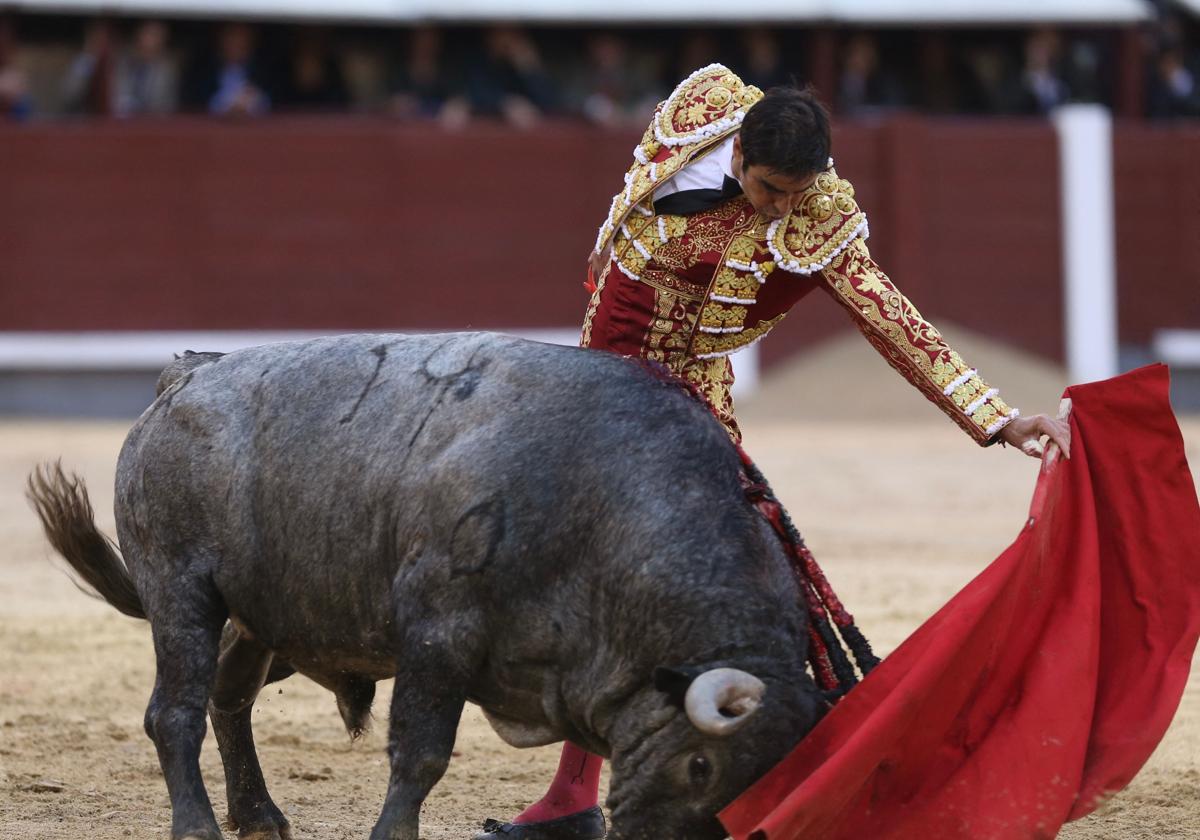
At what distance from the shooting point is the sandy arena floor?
11.8 ft

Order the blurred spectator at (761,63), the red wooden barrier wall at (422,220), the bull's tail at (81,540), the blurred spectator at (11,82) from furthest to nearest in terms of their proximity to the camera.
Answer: the blurred spectator at (761,63), the blurred spectator at (11,82), the red wooden barrier wall at (422,220), the bull's tail at (81,540)

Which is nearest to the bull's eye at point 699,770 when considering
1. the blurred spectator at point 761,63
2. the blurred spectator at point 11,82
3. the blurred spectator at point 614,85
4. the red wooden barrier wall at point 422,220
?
the red wooden barrier wall at point 422,220

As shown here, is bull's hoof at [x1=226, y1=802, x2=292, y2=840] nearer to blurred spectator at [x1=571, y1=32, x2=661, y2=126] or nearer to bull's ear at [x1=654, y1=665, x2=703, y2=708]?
bull's ear at [x1=654, y1=665, x2=703, y2=708]

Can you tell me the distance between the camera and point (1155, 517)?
3002 millimetres

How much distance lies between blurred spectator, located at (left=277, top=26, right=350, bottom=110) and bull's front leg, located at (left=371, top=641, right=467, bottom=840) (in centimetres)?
854

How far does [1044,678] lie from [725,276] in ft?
2.63

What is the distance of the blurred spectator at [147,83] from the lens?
35.9 feet

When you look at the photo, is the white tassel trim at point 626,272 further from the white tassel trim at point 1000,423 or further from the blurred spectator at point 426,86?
the blurred spectator at point 426,86

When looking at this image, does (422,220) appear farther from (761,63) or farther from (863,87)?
(863,87)

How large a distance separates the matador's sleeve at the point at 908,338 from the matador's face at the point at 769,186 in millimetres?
127

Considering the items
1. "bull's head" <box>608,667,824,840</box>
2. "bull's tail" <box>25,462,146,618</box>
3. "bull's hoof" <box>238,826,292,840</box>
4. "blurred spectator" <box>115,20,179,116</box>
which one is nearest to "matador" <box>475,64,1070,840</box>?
"bull's hoof" <box>238,826,292,840</box>

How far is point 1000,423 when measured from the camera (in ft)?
9.70

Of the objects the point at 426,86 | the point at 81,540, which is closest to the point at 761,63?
the point at 426,86

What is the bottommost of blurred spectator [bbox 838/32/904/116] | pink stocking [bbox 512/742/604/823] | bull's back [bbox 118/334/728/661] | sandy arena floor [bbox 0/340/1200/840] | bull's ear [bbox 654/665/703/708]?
sandy arena floor [bbox 0/340/1200/840]
